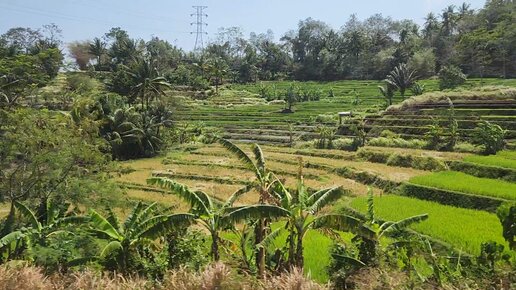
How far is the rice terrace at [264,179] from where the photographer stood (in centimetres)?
1000

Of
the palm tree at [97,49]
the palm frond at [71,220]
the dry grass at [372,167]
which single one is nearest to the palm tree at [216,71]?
the palm tree at [97,49]

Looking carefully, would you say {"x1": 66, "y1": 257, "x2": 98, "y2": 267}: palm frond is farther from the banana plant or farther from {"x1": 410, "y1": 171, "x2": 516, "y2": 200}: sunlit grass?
{"x1": 410, "y1": 171, "x2": 516, "y2": 200}: sunlit grass

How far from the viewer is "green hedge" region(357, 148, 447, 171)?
75.5 ft

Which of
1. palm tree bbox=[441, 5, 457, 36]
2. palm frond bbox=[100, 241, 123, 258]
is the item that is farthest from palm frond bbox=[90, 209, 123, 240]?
palm tree bbox=[441, 5, 457, 36]

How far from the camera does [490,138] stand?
23938mm

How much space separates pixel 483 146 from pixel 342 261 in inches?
688

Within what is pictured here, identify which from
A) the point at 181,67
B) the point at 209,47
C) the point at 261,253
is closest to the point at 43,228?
the point at 261,253

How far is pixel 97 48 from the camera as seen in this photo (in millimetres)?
68250

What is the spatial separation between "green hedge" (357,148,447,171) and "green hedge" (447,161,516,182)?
24.0 inches

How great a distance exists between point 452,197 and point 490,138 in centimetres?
776

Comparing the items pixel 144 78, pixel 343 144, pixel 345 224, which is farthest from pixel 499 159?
pixel 144 78

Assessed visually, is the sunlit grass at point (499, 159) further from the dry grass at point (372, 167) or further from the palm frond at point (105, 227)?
the palm frond at point (105, 227)

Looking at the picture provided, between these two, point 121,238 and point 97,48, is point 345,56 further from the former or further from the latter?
point 121,238

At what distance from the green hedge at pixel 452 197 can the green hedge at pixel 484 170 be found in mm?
3357
